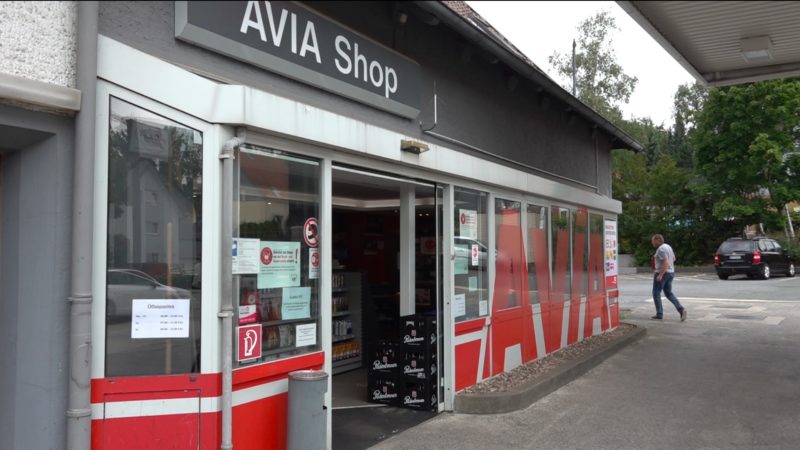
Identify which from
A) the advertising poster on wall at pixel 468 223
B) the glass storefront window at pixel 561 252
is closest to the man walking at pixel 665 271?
the glass storefront window at pixel 561 252

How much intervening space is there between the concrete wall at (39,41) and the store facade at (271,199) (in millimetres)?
180

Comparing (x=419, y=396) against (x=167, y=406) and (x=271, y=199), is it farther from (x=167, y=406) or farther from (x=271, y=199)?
(x=167, y=406)

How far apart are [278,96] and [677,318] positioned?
1193 cm

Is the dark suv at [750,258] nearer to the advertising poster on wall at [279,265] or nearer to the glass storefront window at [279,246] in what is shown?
the glass storefront window at [279,246]

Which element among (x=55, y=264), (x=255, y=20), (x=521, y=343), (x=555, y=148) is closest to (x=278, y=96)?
(x=255, y=20)

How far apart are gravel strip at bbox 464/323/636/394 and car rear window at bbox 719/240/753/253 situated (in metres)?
15.6

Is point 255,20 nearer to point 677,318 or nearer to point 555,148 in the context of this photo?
point 555,148

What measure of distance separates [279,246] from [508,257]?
3.97 m

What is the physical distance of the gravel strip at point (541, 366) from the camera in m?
7.05

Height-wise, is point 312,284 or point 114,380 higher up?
point 312,284

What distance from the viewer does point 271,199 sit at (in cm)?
459

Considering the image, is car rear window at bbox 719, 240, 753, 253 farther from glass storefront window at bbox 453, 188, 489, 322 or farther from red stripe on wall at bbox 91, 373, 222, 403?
red stripe on wall at bbox 91, 373, 222, 403

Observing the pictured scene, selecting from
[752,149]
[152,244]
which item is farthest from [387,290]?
[752,149]

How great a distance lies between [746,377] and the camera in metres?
8.14
